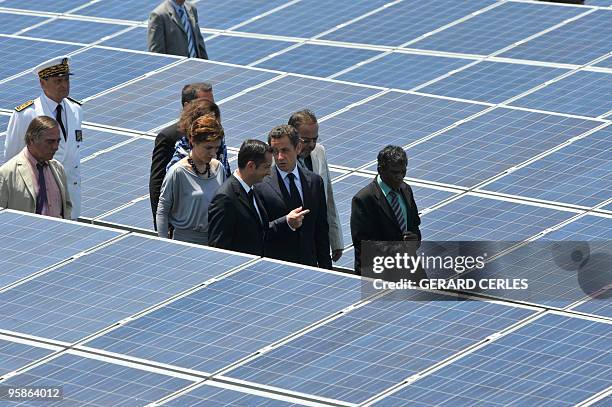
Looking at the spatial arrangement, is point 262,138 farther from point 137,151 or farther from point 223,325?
point 223,325

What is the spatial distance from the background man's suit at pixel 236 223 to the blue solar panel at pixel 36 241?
0.80 metres

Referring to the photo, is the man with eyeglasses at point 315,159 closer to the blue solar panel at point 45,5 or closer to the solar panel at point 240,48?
the solar panel at point 240,48

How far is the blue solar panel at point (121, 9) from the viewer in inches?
1012

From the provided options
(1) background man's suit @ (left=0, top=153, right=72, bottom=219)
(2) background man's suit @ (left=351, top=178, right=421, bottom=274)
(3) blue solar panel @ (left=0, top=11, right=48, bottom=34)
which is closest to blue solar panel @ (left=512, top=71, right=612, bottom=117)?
(2) background man's suit @ (left=351, top=178, right=421, bottom=274)

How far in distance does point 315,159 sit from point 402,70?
19.4ft

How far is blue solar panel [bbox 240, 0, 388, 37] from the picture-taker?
24312 millimetres

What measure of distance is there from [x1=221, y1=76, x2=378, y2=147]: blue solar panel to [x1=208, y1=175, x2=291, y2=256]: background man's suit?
4071mm

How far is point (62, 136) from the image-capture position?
17.5m

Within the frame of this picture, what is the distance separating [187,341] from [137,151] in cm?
642

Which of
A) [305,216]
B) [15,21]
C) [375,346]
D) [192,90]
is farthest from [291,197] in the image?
[15,21]

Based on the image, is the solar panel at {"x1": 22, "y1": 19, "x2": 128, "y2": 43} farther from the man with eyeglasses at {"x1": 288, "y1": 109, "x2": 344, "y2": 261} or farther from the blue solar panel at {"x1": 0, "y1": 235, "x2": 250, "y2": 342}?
the blue solar panel at {"x1": 0, "y1": 235, "x2": 250, "y2": 342}

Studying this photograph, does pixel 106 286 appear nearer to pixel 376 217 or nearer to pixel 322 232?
pixel 322 232

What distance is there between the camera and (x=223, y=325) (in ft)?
43.7

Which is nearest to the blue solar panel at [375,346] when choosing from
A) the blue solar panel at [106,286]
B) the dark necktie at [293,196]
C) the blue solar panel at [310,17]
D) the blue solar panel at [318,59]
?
the blue solar panel at [106,286]
